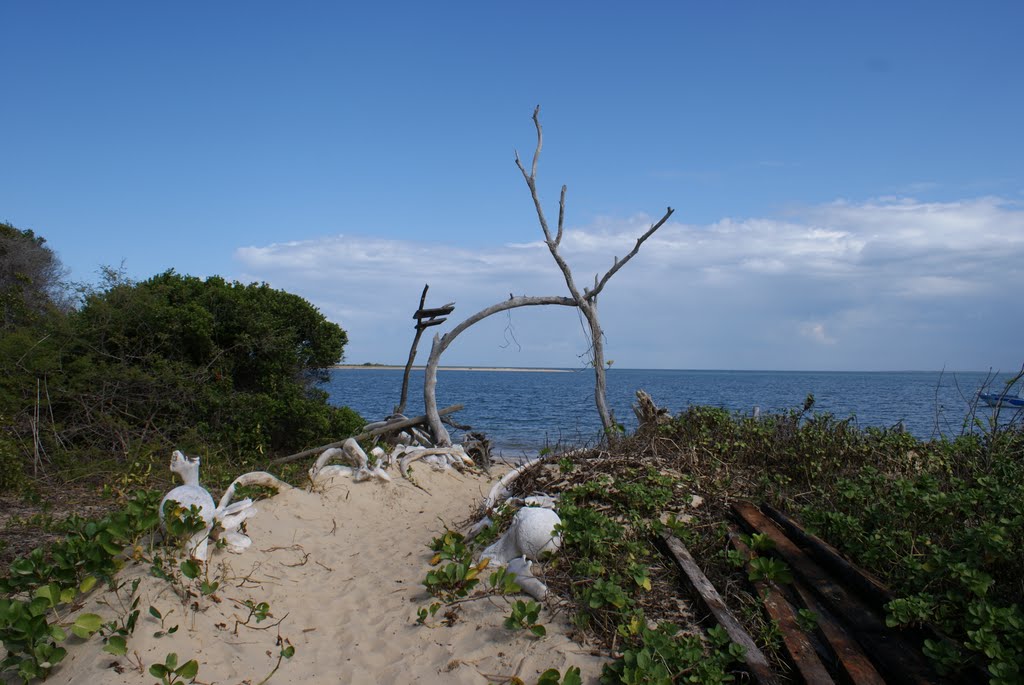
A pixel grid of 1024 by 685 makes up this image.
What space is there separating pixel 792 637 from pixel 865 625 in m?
0.40

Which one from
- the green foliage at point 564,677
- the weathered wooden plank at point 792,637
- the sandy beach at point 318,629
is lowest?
the sandy beach at point 318,629

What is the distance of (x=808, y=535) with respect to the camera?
4.82 m

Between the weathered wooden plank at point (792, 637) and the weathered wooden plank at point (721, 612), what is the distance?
0.14m

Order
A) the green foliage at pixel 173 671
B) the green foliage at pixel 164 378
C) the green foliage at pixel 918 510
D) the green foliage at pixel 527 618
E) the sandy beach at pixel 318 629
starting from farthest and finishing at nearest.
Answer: the green foliage at pixel 164 378 → the green foliage at pixel 527 618 → the sandy beach at pixel 318 629 → the green foliage at pixel 173 671 → the green foliage at pixel 918 510

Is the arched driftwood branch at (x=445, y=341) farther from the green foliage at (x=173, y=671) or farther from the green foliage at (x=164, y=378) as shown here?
the green foliage at (x=173, y=671)

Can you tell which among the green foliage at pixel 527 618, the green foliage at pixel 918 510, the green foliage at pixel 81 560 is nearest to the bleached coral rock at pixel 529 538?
the green foliage at pixel 527 618

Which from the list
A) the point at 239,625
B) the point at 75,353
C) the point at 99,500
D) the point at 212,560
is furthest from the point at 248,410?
the point at 239,625

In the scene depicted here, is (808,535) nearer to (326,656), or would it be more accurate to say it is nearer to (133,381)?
(326,656)

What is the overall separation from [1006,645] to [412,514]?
5.42 m

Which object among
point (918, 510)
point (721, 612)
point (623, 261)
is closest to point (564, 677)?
point (721, 612)

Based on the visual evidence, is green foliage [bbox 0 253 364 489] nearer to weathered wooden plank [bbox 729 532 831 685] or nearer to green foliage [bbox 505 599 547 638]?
green foliage [bbox 505 599 547 638]

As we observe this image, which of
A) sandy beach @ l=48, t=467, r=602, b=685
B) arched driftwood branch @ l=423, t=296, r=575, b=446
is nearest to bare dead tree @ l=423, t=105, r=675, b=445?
arched driftwood branch @ l=423, t=296, r=575, b=446

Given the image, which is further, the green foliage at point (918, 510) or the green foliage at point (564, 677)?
the green foliage at point (564, 677)

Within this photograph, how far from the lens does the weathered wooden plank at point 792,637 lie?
3.40 metres
